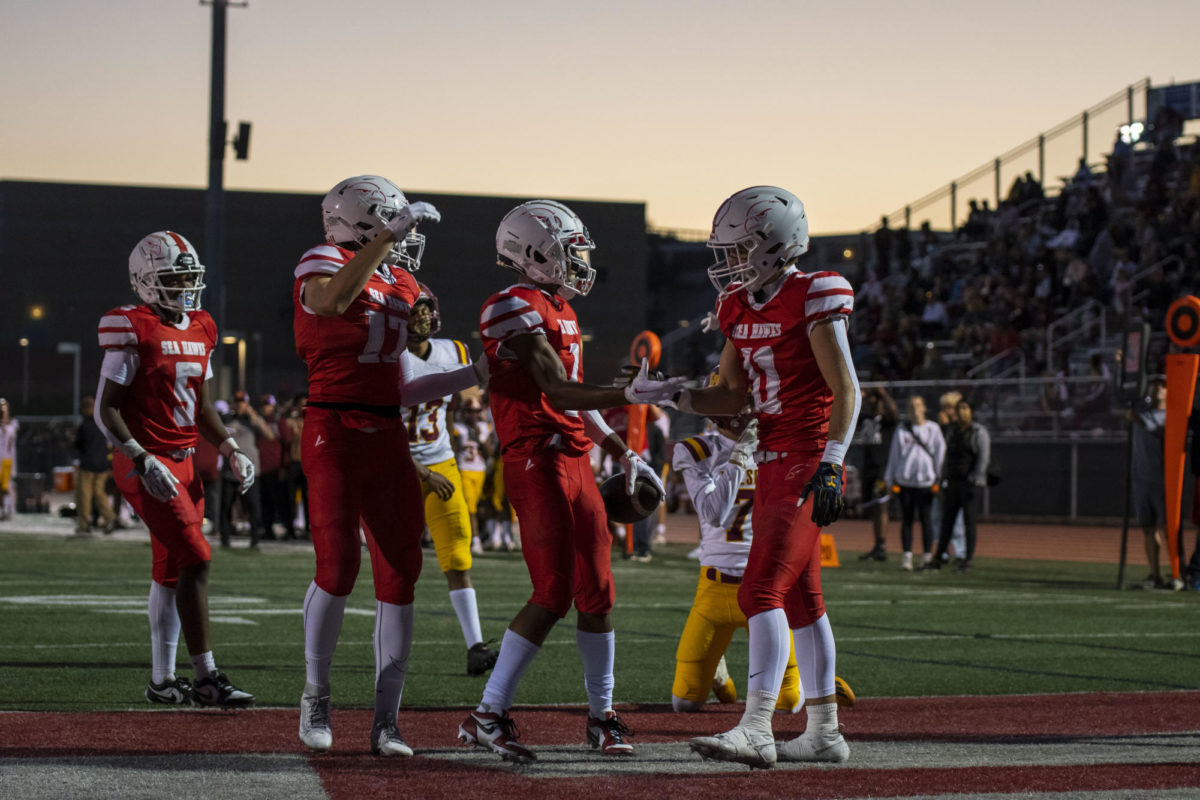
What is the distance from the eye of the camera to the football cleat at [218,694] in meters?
7.21

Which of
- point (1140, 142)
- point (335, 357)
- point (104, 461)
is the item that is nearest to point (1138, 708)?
point (335, 357)

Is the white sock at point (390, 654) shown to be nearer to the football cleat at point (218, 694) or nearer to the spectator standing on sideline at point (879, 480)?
the football cleat at point (218, 694)

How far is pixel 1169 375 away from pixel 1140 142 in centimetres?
1724

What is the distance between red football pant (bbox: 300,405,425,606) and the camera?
601 cm

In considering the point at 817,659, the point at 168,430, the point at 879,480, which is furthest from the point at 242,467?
the point at 879,480

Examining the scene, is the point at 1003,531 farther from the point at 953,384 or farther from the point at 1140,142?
the point at 1140,142

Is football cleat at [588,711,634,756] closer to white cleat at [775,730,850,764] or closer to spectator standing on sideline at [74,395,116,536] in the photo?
white cleat at [775,730,850,764]

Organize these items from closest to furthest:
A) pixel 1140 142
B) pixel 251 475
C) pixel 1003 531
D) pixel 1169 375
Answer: pixel 251 475, pixel 1169 375, pixel 1003 531, pixel 1140 142

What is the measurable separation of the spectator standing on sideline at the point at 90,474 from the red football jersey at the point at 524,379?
17.6 meters

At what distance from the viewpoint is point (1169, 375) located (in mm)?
15133

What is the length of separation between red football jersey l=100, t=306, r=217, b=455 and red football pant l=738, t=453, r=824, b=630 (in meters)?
3.00

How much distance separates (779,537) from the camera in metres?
5.77

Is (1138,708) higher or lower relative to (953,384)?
lower

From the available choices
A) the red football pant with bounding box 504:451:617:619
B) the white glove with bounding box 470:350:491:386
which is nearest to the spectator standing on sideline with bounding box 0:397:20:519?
the white glove with bounding box 470:350:491:386
